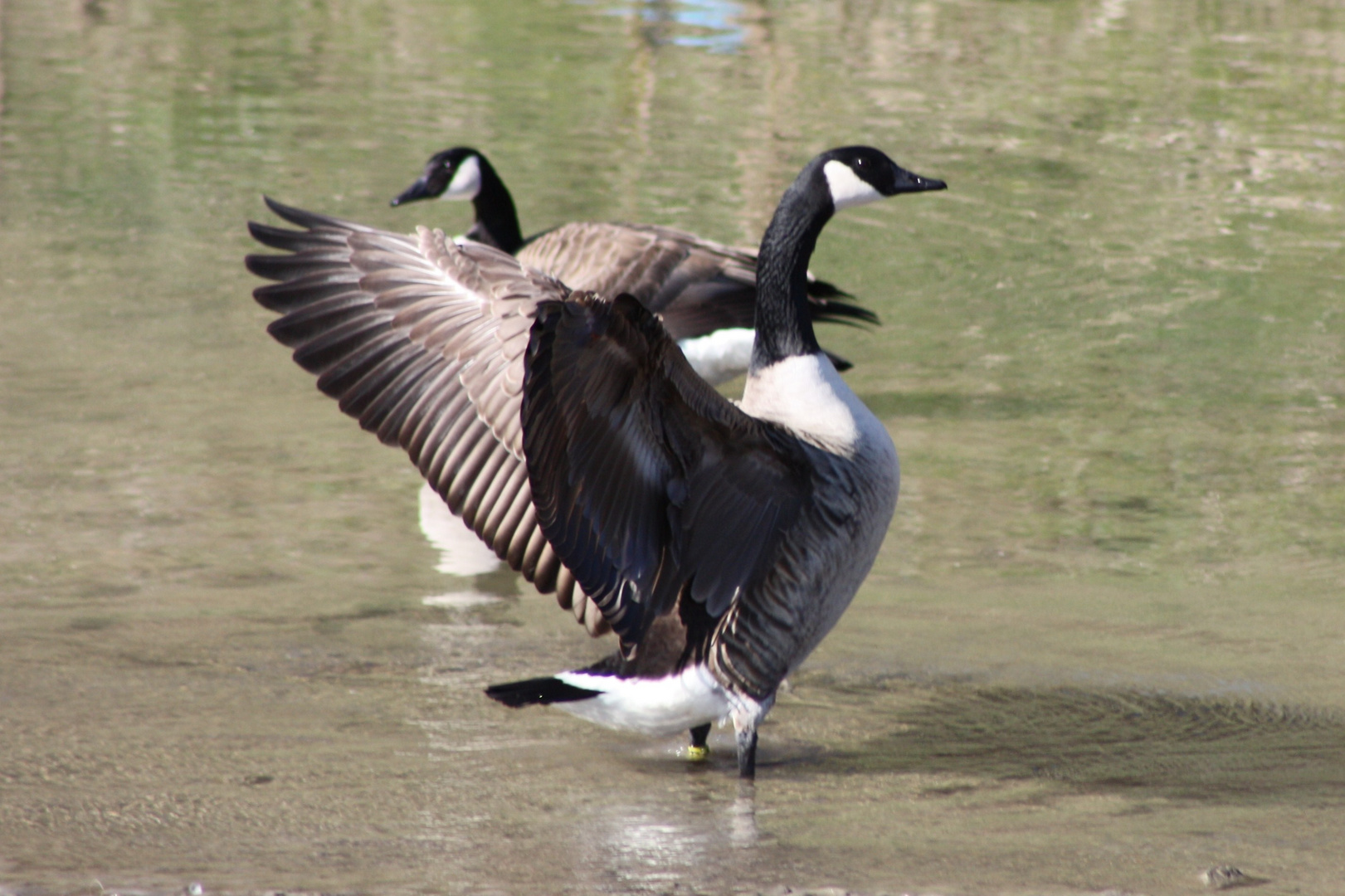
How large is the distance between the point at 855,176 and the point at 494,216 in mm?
4577

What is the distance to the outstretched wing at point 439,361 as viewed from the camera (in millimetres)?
4508

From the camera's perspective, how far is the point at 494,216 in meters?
9.10

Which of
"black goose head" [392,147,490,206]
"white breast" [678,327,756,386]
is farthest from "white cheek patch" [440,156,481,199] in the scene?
"white breast" [678,327,756,386]

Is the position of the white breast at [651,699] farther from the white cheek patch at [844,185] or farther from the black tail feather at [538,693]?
the white cheek patch at [844,185]

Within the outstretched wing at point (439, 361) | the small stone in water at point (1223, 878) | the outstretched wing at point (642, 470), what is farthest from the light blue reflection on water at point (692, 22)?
the small stone in water at point (1223, 878)

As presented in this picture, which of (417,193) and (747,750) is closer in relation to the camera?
(747,750)

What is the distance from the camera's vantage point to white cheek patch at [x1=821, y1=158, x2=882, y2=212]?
186 inches

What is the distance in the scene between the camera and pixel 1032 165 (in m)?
12.6

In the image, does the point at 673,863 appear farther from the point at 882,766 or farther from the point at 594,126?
the point at 594,126

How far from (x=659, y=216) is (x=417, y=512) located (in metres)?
4.66

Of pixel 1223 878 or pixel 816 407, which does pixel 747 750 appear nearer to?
pixel 816 407

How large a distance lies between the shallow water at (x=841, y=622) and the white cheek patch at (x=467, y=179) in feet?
4.21

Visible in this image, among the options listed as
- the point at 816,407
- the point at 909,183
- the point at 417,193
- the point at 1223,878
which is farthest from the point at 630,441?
the point at 417,193

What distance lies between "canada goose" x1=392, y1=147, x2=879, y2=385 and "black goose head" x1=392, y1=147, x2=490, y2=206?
1477 mm
